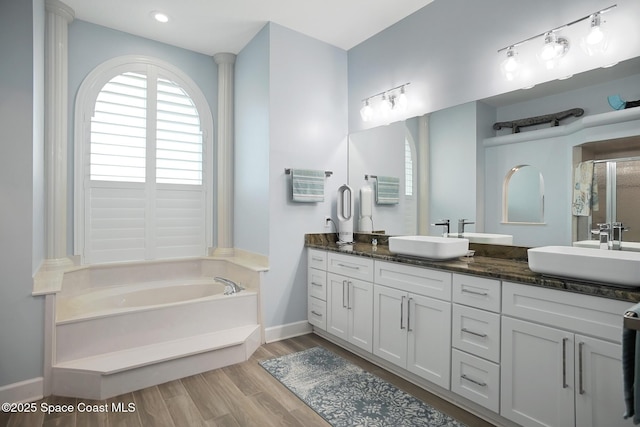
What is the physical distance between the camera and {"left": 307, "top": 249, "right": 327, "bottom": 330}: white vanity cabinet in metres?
3.03

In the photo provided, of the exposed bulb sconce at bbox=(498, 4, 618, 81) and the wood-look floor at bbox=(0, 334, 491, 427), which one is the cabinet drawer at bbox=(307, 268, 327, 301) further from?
the exposed bulb sconce at bbox=(498, 4, 618, 81)

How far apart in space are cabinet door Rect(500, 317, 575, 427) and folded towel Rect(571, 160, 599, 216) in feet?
2.54

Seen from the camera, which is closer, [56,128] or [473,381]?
[473,381]

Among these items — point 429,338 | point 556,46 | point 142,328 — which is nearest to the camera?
point 556,46

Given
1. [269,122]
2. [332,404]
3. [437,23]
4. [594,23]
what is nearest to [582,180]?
[594,23]

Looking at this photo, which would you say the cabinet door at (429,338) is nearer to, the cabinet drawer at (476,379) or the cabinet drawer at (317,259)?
the cabinet drawer at (476,379)

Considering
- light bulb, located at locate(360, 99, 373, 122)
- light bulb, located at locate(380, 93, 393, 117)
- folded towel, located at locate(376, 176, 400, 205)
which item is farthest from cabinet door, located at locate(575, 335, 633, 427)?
light bulb, located at locate(360, 99, 373, 122)

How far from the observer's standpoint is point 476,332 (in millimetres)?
1837

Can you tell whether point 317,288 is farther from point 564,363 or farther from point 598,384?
point 598,384

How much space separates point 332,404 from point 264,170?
1998mm

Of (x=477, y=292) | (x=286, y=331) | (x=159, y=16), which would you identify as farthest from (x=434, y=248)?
(x=159, y=16)

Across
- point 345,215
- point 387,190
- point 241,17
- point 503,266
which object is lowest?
point 503,266

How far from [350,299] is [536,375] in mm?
1378

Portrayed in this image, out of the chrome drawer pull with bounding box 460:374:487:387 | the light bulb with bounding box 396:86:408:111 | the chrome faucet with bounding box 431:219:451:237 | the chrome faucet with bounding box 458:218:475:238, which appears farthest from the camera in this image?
the light bulb with bounding box 396:86:408:111
